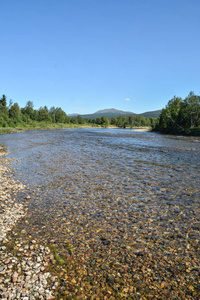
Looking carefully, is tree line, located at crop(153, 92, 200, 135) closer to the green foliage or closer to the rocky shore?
the rocky shore

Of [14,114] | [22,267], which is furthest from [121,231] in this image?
[14,114]

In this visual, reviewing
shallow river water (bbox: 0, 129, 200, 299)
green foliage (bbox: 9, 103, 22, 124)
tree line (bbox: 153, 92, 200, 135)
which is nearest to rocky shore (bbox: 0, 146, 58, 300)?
shallow river water (bbox: 0, 129, 200, 299)

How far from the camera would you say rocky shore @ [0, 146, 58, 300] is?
497 centimetres

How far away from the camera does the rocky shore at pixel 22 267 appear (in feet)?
16.3

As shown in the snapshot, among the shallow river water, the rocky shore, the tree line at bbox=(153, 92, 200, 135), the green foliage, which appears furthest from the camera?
the green foliage

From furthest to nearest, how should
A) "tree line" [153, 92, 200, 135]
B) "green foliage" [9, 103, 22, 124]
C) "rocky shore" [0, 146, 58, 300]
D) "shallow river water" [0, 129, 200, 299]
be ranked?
"green foliage" [9, 103, 22, 124] → "tree line" [153, 92, 200, 135] → "shallow river water" [0, 129, 200, 299] → "rocky shore" [0, 146, 58, 300]

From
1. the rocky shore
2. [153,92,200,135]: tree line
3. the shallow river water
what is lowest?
the shallow river water

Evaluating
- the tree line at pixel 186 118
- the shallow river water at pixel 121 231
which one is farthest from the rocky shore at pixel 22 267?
the tree line at pixel 186 118

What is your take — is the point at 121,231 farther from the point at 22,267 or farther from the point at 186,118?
the point at 186,118

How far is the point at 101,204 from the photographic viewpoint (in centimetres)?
1119

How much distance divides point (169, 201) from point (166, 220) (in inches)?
107

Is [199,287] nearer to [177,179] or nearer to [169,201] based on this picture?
[169,201]

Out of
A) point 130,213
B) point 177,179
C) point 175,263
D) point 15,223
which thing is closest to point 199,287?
point 175,263

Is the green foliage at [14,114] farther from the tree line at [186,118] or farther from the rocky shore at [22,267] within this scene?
the rocky shore at [22,267]
